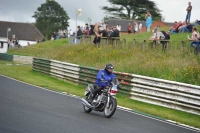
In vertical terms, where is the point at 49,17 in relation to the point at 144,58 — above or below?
above

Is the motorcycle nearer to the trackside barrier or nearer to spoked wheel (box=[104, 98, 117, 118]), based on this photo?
spoked wheel (box=[104, 98, 117, 118])

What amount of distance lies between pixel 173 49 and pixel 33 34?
10050 cm

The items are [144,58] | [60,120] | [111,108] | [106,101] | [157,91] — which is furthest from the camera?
[144,58]

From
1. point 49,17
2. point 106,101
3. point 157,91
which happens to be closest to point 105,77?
point 106,101

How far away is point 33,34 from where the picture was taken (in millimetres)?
123812

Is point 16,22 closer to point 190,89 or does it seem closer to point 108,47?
point 108,47

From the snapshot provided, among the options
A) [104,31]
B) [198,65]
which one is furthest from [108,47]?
[198,65]

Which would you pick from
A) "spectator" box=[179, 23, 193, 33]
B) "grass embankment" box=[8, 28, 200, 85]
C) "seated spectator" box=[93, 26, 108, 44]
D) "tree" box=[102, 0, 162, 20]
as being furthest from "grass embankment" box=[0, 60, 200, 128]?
"tree" box=[102, 0, 162, 20]

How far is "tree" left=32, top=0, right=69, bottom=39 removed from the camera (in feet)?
440

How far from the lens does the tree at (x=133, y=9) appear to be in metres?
84.9

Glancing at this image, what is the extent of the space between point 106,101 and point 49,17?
122 metres

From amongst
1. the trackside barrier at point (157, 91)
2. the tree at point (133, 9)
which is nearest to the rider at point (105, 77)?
the trackside barrier at point (157, 91)

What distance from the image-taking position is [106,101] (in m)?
14.8

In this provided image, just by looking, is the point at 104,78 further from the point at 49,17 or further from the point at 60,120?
the point at 49,17
